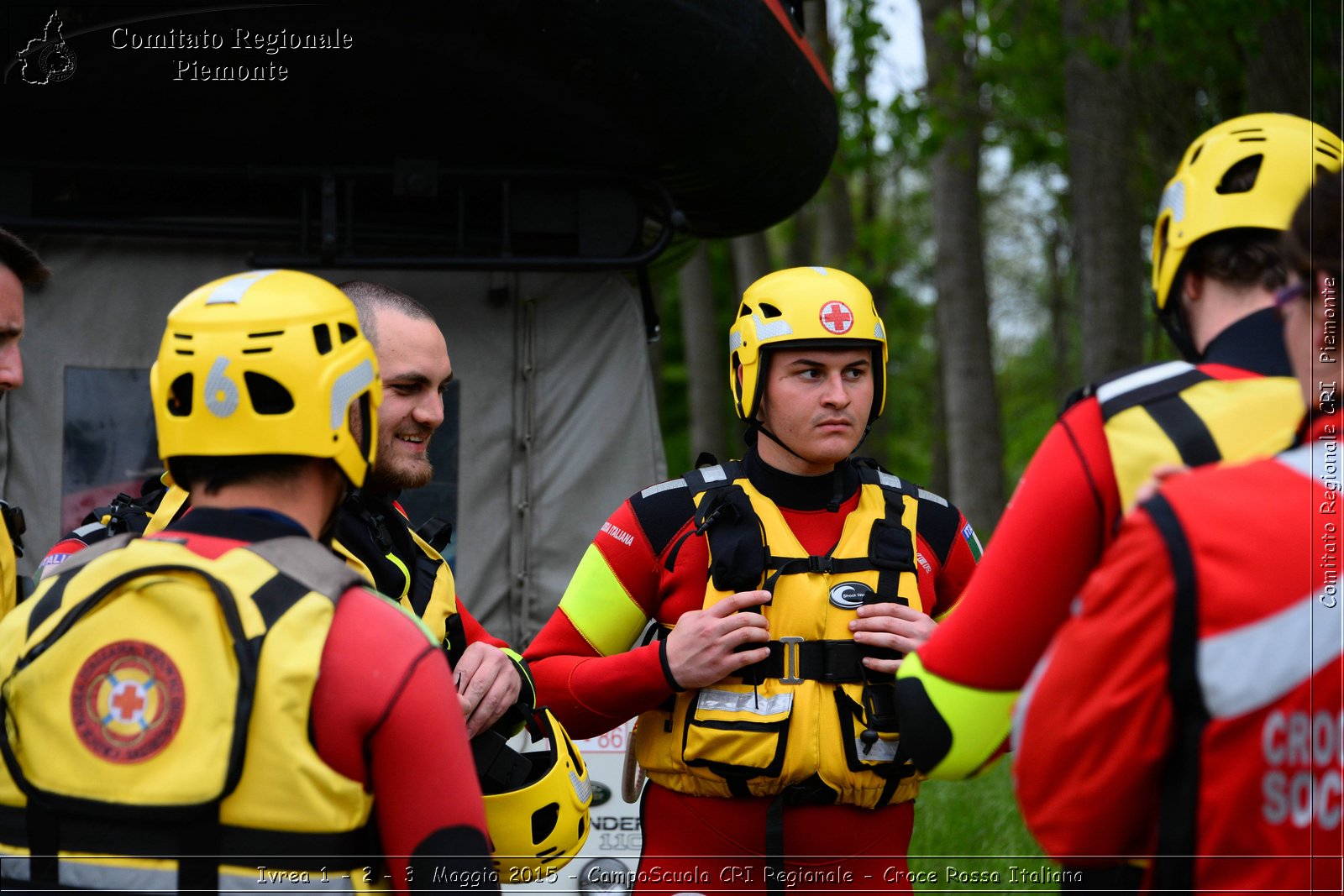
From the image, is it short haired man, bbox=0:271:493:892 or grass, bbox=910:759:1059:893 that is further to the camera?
grass, bbox=910:759:1059:893

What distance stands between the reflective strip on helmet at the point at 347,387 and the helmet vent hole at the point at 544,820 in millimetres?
1285

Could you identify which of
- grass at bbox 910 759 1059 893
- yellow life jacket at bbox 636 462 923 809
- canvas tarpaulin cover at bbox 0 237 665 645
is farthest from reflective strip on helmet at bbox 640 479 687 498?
grass at bbox 910 759 1059 893

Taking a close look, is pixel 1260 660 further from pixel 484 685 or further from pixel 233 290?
pixel 484 685

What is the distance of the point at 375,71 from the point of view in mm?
4922

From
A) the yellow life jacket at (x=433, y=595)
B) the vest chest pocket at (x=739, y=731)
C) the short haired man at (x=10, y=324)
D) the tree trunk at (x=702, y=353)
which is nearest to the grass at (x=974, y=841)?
the vest chest pocket at (x=739, y=731)

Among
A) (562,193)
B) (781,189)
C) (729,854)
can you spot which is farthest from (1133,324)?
(729,854)

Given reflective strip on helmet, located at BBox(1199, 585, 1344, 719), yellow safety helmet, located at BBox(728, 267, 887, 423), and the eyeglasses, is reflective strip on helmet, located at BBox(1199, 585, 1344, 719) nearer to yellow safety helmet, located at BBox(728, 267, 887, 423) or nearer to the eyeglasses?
the eyeglasses

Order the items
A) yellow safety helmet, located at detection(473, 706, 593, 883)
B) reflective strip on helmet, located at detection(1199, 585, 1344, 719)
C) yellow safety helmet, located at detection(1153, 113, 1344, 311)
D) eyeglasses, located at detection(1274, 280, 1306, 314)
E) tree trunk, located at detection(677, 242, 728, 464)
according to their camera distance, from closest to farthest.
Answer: reflective strip on helmet, located at detection(1199, 585, 1344, 719) < eyeglasses, located at detection(1274, 280, 1306, 314) < yellow safety helmet, located at detection(1153, 113, 1344, 311) < yellow safety helmet, located at detection(473, 706, 593, 883) < tree trunk, located at detection(677, 242, 728, 464)

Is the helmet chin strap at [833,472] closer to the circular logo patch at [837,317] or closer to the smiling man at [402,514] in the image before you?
the circular logo patch at [837,317]

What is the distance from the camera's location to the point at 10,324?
139 inches

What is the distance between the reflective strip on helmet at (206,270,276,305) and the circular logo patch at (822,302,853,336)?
1.87m

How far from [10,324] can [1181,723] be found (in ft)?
10.2

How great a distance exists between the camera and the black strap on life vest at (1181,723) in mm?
1854

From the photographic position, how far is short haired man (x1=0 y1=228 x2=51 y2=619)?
11.6ft
